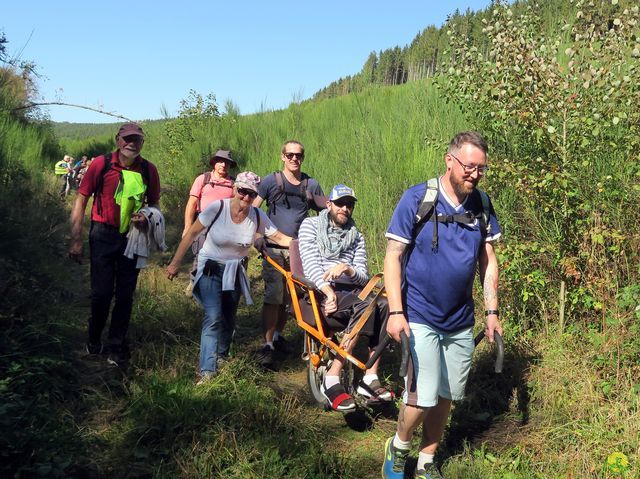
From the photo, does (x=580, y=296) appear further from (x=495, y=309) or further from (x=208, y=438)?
(x=208, y=438)

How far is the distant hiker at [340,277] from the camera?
455 cm

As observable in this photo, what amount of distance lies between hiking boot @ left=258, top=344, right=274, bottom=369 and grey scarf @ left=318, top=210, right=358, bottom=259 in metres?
1.23

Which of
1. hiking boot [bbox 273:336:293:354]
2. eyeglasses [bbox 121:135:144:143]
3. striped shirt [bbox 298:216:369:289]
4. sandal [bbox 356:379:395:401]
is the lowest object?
hiking boot [bbox 273:336:293:354]

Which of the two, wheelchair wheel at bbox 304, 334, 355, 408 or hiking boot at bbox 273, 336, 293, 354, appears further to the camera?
hiking boot at bbox 273, 336, 293, 354

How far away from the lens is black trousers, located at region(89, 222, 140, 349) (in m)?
5.10

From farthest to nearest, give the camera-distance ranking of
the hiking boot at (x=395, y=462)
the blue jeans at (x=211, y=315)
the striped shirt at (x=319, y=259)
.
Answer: the striped shirt at (x=319, y=259) → the blue jeans at (x=211, y=315) → the hiking boot at (x=395, y=462)

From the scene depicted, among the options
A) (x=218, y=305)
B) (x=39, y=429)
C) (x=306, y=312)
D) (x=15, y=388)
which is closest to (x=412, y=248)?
(x=306, y=312)

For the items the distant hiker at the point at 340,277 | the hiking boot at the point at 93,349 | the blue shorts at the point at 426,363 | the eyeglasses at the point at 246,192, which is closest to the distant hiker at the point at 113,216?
the hiking boot at the point at 93,349

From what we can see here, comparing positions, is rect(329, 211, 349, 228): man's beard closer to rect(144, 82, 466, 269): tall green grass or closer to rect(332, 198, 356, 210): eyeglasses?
rect(332, 198, 356, 210): eyeglasses

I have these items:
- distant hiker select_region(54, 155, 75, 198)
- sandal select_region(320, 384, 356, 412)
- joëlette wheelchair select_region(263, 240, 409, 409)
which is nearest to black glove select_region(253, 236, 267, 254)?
joëlette wheelchair select_region(263, 240, 409, 409)

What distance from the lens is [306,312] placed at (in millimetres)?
4809

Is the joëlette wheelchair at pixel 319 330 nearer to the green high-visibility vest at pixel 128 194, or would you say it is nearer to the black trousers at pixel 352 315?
the black trousers at pixel 352 315

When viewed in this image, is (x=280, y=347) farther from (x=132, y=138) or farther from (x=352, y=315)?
(x=132, y=138)

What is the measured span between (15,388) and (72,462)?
39.6 inches
